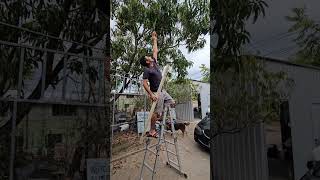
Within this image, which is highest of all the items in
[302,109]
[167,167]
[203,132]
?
[302,109]

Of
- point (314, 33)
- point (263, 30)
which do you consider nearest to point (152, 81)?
point (263, 30)

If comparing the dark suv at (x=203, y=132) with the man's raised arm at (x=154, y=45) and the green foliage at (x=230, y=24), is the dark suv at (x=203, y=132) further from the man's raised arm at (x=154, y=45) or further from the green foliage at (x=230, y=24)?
the man's raised arm at (x=154, y=45)

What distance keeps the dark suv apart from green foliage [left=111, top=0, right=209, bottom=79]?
0.27 metres

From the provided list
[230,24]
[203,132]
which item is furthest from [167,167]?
[230,24]

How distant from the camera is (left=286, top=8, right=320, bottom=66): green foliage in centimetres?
272

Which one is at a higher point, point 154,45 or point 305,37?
point 305,37

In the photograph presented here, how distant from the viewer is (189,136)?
2.21 meters

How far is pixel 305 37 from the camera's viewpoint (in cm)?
277

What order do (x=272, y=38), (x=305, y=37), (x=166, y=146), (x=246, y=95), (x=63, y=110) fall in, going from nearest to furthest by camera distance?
(x=63, y=110) → (x=166, y=146) → (x=246, y=95) → (x=272, y=38) → (x=305, y=37)

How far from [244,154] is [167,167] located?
0.55 m

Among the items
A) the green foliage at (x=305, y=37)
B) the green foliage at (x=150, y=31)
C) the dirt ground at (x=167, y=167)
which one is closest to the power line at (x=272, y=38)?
the green foliage at (x=305, y=37)

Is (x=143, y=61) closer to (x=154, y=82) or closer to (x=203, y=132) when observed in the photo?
(x=154, y=82)

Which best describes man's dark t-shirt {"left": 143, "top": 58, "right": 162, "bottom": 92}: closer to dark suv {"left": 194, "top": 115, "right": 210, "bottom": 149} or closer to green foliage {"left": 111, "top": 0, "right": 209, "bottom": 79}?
green foliage {"left": 111, "top": 0, "right": 209, "bottom": 79}

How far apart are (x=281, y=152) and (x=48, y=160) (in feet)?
4.30
